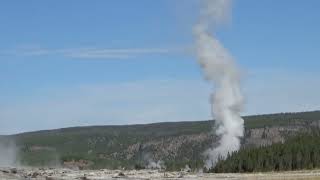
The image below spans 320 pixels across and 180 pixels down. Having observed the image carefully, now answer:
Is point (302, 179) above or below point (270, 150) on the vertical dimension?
below

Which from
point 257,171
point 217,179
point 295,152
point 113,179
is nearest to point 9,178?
point 113,179

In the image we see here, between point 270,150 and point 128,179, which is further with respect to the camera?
point 270,150

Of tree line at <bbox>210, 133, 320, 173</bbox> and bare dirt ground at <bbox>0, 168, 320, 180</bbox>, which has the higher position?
tree line at <bbox>210, 133, 320, 173</bbox>

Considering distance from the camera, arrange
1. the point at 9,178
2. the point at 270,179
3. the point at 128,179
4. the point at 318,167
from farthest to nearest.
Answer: the point at 318,167, the point at 128,179, the point at 270,179, the point at 9,178

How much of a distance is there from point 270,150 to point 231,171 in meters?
13.1

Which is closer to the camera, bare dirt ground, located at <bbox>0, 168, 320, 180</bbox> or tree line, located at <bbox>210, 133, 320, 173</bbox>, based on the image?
bare dirt ground, located at <bbox>0, 168, 320, 180</bbox>

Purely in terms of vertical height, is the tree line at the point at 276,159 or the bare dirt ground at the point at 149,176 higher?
the tree line at the point at 276,159

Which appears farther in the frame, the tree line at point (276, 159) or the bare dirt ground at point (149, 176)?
the tree line at point (276, 159)

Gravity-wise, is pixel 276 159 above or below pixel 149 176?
above

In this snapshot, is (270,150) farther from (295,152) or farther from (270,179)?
(270,179)

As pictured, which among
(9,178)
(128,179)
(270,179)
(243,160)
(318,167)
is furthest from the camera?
(243,160)

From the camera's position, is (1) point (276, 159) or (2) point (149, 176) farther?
(1) point (276, 159)

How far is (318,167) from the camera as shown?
172 m

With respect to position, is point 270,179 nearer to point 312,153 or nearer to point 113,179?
point 113,179
